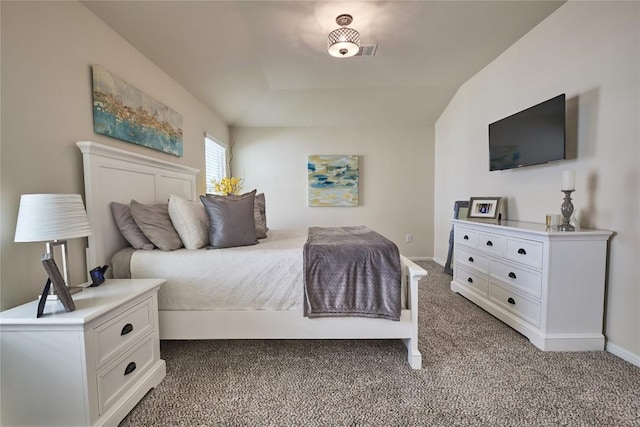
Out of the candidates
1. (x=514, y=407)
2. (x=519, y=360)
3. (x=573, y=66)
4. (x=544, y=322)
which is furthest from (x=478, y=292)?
(x=573, y=66)

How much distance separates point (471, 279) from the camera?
281cm

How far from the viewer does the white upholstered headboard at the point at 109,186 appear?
1709 millimetres

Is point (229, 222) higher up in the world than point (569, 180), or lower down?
lower down

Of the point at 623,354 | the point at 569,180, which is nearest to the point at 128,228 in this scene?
the point at 569,180

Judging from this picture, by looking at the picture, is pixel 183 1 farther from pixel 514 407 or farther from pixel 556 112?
pixel 514 407

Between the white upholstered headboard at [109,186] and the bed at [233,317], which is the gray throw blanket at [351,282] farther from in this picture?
the white upholstered headboard at [109,186]

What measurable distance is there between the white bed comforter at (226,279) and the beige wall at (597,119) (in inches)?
83.7

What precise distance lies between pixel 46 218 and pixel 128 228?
68 cm

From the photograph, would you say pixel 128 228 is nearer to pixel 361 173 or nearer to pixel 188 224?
pixel 188 224

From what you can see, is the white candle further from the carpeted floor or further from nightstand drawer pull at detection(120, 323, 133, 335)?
nightstand drawer pull at detection(120, 323, 133, 335)

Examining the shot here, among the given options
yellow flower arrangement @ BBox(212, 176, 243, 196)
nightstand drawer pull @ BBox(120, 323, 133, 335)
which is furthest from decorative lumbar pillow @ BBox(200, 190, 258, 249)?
yellow flower arrangement @ BBox(212, 176, 243, 196)

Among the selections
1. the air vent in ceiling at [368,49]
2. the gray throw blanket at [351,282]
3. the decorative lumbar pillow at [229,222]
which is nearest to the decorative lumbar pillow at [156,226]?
the decorative lumbar pillow at [229,222]

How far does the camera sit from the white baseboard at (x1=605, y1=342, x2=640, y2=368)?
1.71 m

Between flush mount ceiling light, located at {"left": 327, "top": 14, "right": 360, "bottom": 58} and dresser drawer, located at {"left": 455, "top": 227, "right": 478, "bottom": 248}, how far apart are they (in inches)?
81.7
